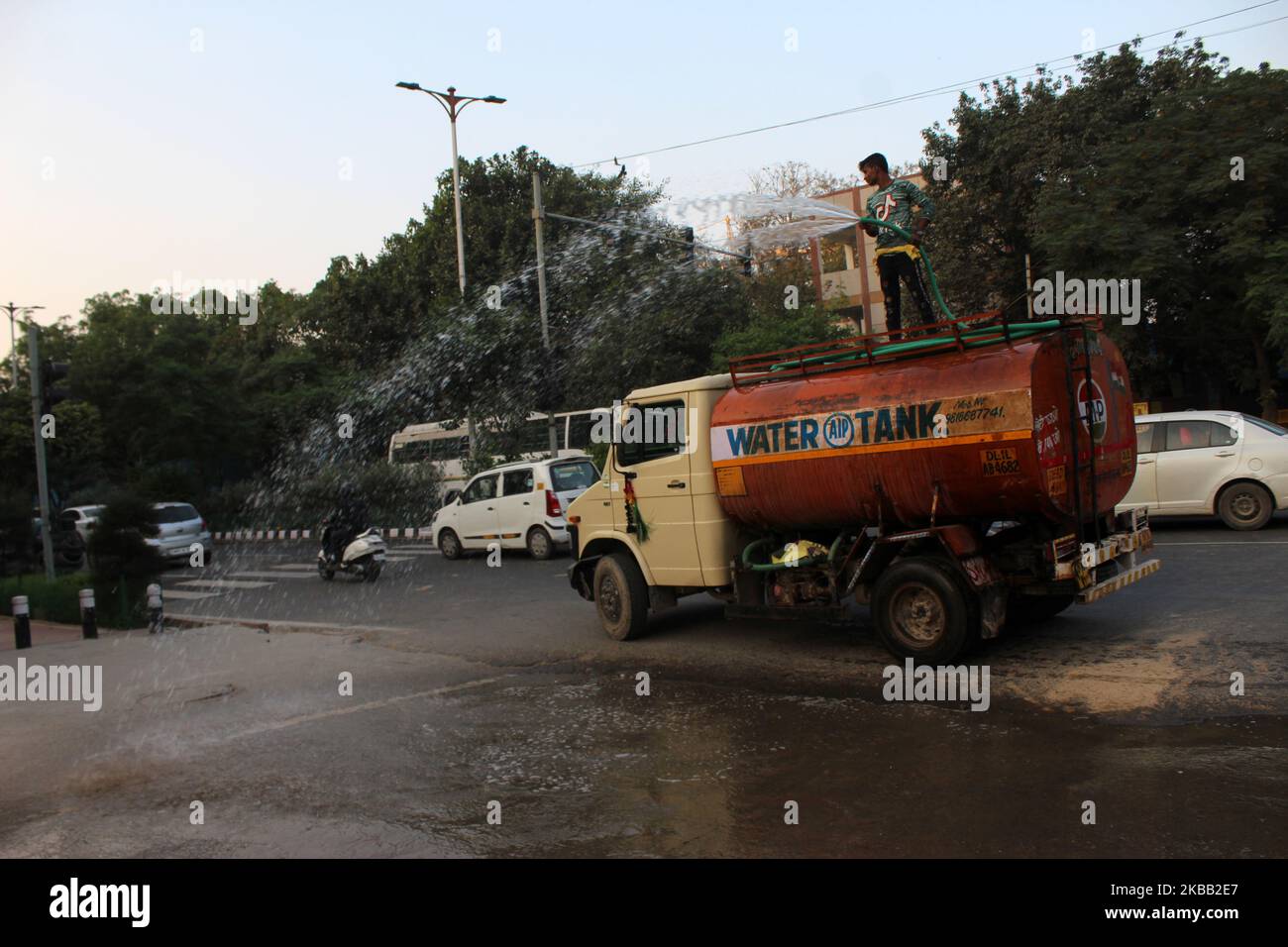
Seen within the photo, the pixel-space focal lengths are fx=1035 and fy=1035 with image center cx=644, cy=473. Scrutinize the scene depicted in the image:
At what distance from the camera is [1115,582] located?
26.1 ft

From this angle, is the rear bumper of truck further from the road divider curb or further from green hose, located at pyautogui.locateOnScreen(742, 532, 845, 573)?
the road divider curb

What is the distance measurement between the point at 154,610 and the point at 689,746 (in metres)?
9.62

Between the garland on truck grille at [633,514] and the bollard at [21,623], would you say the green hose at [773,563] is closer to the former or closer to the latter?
the garland on truck grille at [633,514]

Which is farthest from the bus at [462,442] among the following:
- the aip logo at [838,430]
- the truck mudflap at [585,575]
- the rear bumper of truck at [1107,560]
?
the rear bumper of truck at [1107,560]

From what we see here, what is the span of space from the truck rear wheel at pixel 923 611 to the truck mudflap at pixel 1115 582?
82 cm

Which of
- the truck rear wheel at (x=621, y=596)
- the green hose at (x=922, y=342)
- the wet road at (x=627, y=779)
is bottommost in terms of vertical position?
the wet road at (x=627, y=779)

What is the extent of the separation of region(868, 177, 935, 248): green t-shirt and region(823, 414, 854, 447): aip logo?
221 cm

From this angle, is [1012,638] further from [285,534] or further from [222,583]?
[285,534]

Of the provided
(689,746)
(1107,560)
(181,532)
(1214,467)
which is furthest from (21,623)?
(1214,467)

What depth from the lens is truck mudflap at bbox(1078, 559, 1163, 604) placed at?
25.1 ft

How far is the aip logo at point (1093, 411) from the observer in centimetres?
774

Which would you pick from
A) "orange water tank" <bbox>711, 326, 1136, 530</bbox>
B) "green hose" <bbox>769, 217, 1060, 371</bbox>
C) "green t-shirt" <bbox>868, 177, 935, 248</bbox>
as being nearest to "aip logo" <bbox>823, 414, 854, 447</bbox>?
"orange water tank" <bbox>711, 326, 1136, 530</bbox>
